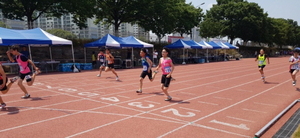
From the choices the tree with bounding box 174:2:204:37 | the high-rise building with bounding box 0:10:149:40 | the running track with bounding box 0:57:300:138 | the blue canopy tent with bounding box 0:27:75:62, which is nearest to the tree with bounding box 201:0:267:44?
the tree with bounding box 174:2:204:37

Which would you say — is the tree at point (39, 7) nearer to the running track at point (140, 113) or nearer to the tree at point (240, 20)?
the running track at point (140, 113)

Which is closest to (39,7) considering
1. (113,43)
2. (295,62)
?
(113,43)

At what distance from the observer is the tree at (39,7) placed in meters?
23.4

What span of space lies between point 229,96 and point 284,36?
216 ft

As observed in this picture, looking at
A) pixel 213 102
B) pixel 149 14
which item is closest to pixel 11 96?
pixel 213 102

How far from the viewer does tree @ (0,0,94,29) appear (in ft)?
76.8

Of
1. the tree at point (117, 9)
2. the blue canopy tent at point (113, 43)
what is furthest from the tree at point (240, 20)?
the blue canopy tent at point (113, 43)

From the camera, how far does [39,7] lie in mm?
24094

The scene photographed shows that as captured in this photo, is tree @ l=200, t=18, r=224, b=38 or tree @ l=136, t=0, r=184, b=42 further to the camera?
tree @ l=200, t=18, r=224, b=38

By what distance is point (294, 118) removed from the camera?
529 cm

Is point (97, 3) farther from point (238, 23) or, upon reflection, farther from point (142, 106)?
point (238, 23)

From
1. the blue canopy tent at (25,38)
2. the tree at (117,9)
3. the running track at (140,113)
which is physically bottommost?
the running track at (140,113)

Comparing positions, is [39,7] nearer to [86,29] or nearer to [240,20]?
[86,29]

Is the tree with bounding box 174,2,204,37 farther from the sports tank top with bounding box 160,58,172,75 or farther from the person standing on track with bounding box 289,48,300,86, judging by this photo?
the sports tank top with bounding box 160,58,172,75
